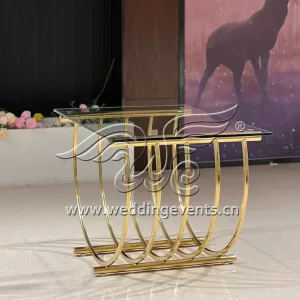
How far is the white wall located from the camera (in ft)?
21.0

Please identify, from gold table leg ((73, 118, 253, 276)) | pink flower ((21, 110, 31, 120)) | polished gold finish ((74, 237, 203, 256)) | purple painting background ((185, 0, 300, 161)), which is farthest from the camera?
purple painting background ((185, 0, 300, 161))

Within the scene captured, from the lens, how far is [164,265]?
169 inches

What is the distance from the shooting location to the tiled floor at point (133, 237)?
155 inches

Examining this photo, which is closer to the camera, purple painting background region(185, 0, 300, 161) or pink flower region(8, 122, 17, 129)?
pink flower region(8, 122, 17, 129)

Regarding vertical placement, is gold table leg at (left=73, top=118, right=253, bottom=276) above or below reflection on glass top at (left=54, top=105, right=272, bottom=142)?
below

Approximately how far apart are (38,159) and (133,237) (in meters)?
1.80

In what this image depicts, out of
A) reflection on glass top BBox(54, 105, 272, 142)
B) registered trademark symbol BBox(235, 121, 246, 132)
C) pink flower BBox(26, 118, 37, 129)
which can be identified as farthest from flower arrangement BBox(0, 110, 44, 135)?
registered trademark symbol BBox(235, 121, 246, 132)

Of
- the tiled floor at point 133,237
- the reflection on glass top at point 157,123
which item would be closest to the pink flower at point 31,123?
the tiled floor at point 133,237

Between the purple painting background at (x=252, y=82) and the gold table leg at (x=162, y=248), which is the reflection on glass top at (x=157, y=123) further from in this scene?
the purple painting background at (x=252, y=82)

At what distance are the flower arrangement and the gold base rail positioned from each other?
248cm

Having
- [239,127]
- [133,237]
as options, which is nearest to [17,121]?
[133,237]

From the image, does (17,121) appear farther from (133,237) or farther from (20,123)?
(133,237)

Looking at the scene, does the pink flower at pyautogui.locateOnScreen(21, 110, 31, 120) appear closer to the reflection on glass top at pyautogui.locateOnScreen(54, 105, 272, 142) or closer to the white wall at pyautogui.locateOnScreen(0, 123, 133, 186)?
the white wall at pyautogui.locateOnScreen(0, 123, 133, 186)

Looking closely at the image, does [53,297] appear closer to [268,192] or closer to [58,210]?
[58,210]
